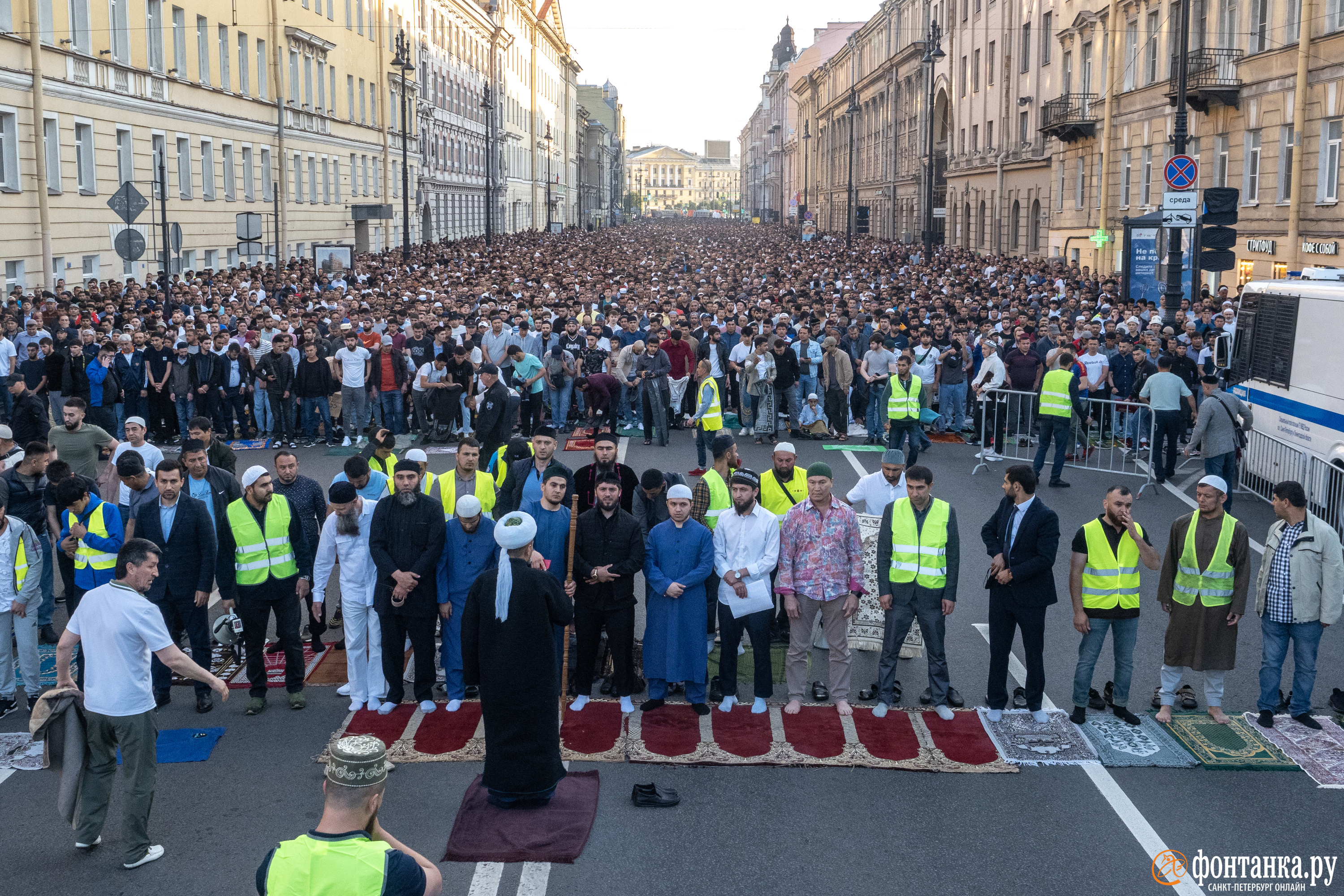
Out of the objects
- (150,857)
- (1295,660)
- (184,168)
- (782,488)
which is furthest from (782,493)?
(184,168)

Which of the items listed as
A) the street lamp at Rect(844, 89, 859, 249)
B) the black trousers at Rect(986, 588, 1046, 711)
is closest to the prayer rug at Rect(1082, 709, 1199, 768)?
the black trousers at Rect(986, 588, 1046, 711)

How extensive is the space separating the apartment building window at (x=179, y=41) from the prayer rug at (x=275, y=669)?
29.1 meters

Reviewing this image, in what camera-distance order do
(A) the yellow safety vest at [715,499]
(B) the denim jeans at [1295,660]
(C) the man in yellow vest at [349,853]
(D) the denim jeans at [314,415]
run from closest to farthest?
(C) the man in yellow vest at [349,853]
(B) the denim jeans at [1295,660]
(A) the yellow safety vest at [715,499]
(D) the denim jeans at [314,415]

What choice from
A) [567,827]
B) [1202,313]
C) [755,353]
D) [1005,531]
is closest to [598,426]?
[755,353]

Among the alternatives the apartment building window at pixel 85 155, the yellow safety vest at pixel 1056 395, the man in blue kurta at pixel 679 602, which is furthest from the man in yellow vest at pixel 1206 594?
the apartment building window at pixel 85 155

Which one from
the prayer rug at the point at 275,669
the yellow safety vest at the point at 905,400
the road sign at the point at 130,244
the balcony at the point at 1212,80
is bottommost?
the prayer rug at the point at 275,669

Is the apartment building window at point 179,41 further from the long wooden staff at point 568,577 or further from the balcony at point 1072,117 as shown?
the long wooden staff at point 568,577

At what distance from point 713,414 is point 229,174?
2824 cm

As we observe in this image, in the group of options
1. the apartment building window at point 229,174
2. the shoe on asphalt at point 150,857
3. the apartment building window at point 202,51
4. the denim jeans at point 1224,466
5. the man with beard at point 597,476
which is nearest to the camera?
the shoe on asphalt at point 150,857

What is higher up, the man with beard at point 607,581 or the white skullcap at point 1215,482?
the white skullcap at point 1215,482

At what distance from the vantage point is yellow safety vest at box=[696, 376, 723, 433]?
51.2 ft

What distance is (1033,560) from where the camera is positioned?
8.32m

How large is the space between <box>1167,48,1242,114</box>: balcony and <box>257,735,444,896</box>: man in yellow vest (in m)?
29.7

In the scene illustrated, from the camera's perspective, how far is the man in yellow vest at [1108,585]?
8.30 metres
